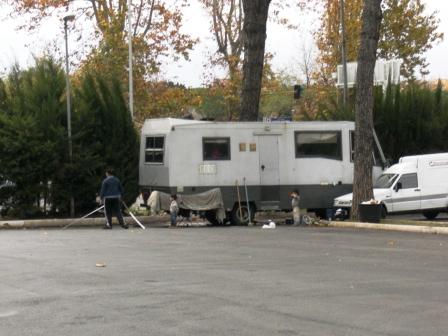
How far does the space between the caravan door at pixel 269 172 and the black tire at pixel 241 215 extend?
1.64 ft

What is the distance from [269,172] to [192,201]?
2.78 metres

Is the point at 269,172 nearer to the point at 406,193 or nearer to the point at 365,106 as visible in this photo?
the point at 365,106

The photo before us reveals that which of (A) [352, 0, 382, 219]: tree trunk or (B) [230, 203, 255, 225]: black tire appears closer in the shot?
(A) [352, 0, 382, 219]: tree trunk

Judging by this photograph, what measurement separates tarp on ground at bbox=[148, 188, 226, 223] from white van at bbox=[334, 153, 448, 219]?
5.83m

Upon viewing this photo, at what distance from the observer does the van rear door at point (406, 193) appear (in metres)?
30.1

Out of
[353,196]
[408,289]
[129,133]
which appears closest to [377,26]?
[353,196]

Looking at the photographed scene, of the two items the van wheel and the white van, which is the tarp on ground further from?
the van wheel

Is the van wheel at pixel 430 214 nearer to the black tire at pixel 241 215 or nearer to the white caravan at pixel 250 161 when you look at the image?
the white caravan at pixel 250 161

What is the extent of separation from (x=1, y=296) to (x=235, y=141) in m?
17.8

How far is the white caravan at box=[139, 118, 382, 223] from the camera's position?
91.9 ft

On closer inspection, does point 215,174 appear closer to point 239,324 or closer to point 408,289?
point 408,289

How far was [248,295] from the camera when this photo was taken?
1095cm

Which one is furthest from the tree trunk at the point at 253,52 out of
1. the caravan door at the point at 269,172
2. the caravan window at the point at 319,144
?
the caravan door at the point at 269,172

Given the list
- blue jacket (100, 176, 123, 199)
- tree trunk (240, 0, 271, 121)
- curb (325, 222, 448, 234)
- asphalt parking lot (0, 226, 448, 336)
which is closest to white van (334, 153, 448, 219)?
curb (325, 222, 448, 234)
